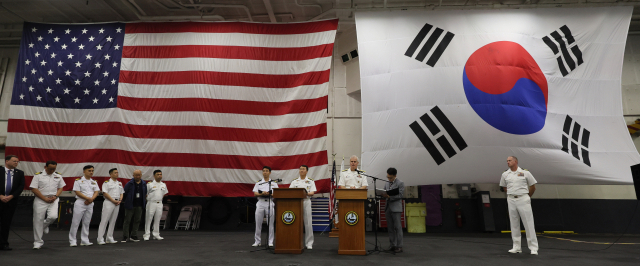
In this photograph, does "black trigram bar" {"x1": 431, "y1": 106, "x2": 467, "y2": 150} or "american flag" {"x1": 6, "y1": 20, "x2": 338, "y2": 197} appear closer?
"black trigram bar" {"x1": 431, "y1": 106, "x2": 467, "y2": 150}

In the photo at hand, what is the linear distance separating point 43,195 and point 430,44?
27.5 ft

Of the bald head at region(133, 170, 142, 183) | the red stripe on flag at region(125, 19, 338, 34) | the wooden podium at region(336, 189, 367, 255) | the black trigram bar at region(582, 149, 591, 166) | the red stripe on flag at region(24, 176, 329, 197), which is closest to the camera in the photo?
the wooden podium at region(336, 189, 367, 255)

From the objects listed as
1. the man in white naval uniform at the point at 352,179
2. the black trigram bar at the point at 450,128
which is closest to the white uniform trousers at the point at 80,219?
the man in white naval uniform at the point at 352,179

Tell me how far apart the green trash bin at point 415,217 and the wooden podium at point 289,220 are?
534 cm

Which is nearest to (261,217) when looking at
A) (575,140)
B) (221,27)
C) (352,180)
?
(352,180)

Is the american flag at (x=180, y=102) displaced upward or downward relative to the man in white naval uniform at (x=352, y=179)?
upward

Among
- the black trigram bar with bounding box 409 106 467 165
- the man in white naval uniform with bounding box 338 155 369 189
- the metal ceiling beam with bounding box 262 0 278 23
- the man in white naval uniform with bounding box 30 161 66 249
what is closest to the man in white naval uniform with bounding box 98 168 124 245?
the man in white naval uniform with bounding box 30 161 66 249

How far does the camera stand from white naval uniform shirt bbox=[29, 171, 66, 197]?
5.54 m

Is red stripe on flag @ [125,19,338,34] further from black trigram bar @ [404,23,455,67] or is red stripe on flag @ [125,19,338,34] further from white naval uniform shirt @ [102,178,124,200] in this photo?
white naval uniform shirt @ [102,178,124,200]

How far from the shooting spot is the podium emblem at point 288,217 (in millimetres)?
5043

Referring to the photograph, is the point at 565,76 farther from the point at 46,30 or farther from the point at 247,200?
the point at 46,30

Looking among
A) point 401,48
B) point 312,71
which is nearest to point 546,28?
point 401,48

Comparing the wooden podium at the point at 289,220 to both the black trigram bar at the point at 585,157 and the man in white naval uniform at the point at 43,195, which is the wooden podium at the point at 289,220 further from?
the black trigram bar at the point at 585,157

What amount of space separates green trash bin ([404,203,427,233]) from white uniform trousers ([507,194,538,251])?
421 centimetres
